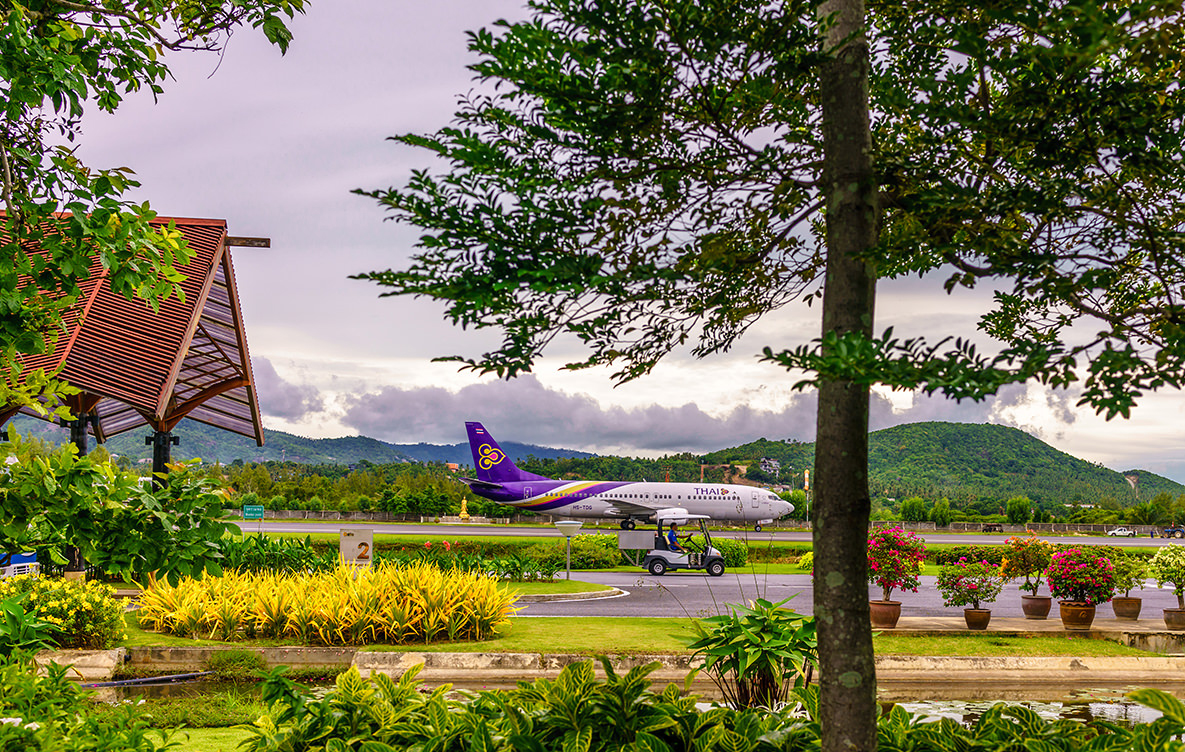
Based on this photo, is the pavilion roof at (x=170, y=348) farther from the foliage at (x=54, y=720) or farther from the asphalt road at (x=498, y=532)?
the asphalt road at (x=498, y=532)

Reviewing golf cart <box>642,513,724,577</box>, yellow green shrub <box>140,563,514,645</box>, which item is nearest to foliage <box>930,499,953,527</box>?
golf cart <box>642,513,724,577</box>

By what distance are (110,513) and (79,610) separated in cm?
751

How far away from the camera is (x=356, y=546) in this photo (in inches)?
560

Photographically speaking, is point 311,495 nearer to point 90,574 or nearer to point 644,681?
point 90,574

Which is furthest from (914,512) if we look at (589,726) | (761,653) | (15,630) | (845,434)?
(15,630)

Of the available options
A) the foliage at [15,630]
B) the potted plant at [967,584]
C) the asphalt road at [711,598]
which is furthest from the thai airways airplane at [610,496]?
the foliage at [15,630]

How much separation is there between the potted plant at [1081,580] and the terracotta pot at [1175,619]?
1.74 meters

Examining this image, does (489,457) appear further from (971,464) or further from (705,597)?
(971,464)

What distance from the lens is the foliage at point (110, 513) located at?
11.9ft

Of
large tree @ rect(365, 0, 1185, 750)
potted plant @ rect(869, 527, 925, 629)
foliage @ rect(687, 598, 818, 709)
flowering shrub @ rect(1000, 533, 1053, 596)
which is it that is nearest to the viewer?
large tree @ rect(365, 0, 1185, 750)

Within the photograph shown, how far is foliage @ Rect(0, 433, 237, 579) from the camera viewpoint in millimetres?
3629

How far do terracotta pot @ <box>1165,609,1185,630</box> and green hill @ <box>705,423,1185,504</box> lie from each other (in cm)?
11350

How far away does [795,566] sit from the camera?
30.0 metres

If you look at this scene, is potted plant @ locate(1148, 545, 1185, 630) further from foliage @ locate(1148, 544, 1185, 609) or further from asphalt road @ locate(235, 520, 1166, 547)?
asphalt road @ locate(235, 520, 1166, 547)
